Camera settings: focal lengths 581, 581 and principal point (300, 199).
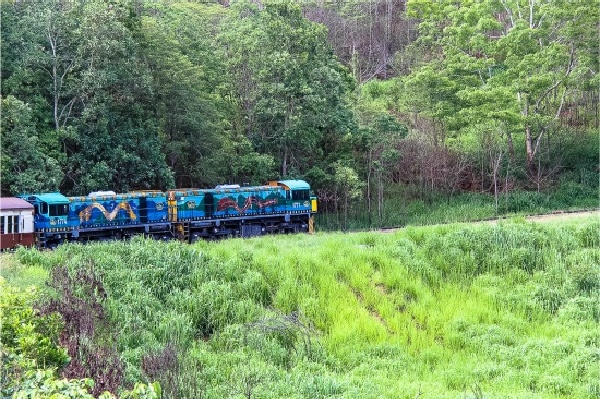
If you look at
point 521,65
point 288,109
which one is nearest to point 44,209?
point 288,109

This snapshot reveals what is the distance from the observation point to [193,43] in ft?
92.2

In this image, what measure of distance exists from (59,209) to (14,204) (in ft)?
4.62

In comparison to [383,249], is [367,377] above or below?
below

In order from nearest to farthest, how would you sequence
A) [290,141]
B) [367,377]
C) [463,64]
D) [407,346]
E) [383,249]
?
[367,377] < [407,346] < [383,249] < [290,141] < [463,64]

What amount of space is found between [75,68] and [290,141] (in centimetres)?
976

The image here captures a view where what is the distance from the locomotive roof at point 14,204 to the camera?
1780 centimetres

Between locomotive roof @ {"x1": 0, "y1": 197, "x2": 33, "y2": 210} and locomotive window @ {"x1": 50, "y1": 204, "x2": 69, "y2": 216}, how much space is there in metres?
0.68

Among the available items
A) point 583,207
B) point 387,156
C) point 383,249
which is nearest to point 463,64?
point 387,156

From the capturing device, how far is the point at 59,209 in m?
19.1

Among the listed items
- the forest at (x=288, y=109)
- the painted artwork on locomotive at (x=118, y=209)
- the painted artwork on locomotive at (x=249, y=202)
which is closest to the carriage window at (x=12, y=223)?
the painted artwork on locomotive at (x=118, y=209)

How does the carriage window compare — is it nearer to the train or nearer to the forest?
the train

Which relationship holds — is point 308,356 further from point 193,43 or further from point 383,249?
point 193,43

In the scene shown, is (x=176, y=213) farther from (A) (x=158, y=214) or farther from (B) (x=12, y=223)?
(B) (x=12, y=223)

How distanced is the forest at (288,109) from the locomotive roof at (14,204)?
1.74m
